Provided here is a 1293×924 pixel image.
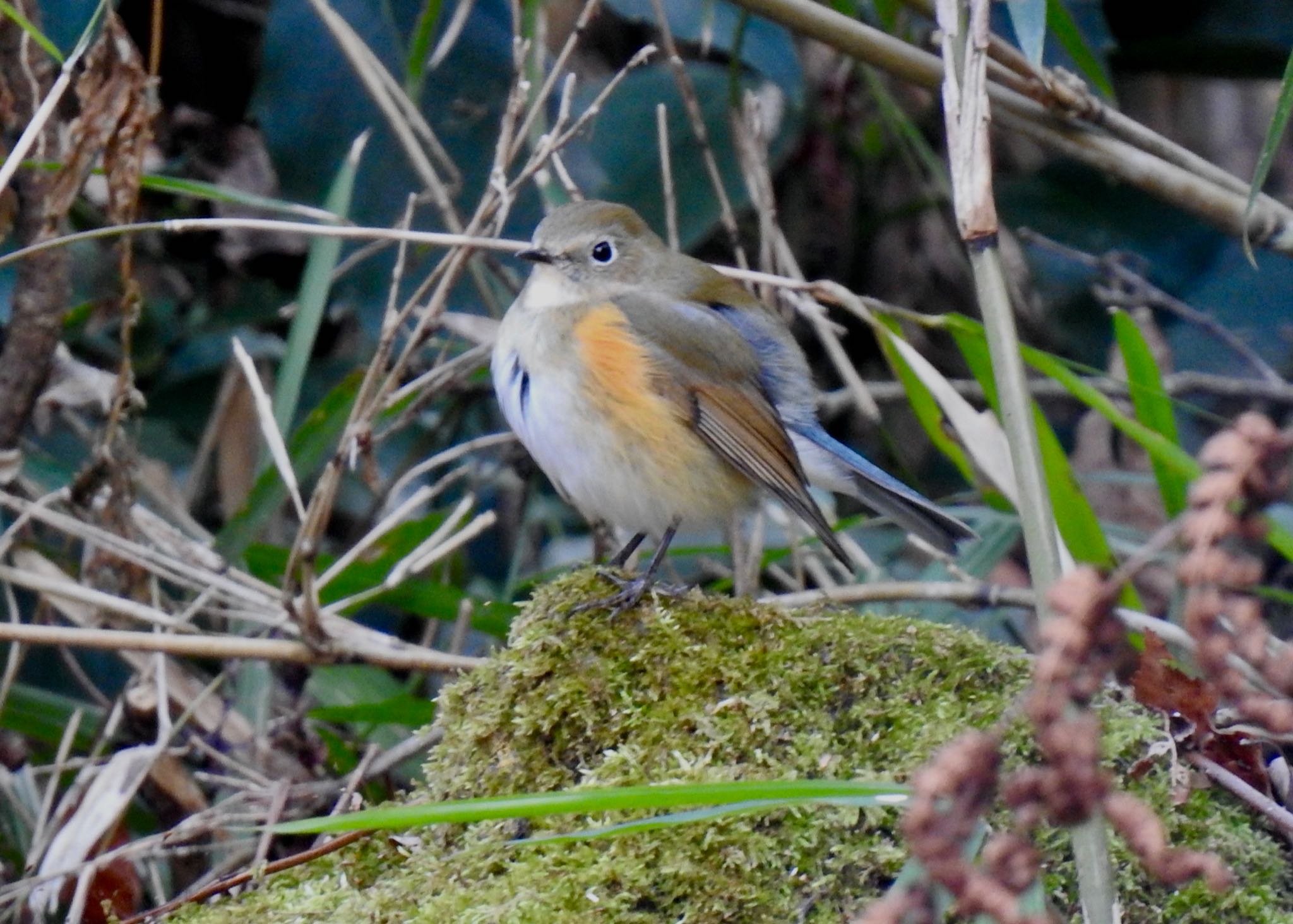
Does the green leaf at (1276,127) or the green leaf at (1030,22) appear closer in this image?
the green leaf at (1276,127)

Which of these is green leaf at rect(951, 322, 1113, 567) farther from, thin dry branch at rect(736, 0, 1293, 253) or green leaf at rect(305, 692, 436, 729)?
green leaf at rect(305, 692, 436, 729)

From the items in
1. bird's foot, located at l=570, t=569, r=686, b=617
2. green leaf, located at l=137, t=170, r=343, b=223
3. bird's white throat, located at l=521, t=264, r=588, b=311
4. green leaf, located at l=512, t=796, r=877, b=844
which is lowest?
bird's foot, located at l=570, t=569, r=686, b=617

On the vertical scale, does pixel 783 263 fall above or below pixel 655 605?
above

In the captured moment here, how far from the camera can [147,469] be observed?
4293 millimetres

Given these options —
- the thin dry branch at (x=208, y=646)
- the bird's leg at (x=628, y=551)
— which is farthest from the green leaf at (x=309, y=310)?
the bird's leg at (x=628, y=551)

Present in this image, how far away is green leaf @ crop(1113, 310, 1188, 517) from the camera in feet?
9.79

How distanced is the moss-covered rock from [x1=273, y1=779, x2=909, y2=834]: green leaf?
0.38 meters

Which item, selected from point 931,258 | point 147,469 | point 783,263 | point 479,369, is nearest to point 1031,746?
point 783,263

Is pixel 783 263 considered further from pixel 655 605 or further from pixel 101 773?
pixel 101 773

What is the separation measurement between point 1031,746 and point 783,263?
2.06 meters

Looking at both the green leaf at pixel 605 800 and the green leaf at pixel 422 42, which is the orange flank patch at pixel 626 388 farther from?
the green leaf at pixel 605 800

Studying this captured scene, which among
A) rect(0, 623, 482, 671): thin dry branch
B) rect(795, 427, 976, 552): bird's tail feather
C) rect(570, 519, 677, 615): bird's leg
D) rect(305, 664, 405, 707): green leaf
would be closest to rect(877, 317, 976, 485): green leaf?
rect(795, 427, 976, 552): bird's tail feather

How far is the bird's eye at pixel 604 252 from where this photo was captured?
3656 mm

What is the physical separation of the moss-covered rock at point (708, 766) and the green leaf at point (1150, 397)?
86 centimetres
